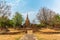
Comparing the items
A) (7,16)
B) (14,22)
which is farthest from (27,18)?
(14,22)

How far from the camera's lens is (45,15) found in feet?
109

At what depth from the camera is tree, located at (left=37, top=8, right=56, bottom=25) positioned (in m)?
32.6

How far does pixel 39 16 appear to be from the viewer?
3344 centimetres

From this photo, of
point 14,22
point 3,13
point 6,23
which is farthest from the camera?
point 14,22

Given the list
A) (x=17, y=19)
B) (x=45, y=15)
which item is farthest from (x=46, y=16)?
(x=17, y=19)

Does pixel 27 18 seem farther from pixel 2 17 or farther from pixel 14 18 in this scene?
pixel 14 18

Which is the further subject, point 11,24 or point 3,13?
point 11,24

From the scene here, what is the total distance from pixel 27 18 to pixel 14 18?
6411 millimetres

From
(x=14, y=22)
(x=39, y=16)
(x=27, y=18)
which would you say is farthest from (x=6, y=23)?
(x=39, y=16)

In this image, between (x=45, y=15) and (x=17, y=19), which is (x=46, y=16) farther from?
(x=17, y=19)

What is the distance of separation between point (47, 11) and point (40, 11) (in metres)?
1.47

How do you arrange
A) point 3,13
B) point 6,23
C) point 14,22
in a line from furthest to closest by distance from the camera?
point 14,22
point 6,23
point 3,13

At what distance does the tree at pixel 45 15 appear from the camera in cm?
3256

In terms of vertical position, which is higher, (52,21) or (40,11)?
(40,11)
